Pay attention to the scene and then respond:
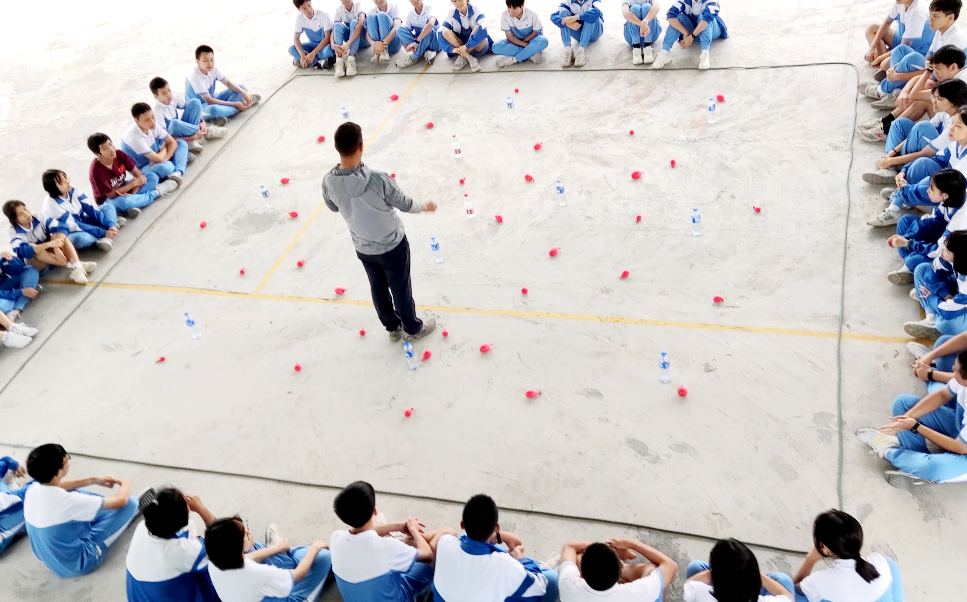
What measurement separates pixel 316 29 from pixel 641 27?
4.02m

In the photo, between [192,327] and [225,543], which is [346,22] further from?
[225,543]

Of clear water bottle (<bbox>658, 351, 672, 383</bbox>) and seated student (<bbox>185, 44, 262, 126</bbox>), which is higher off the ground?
seated student (<bbox>185, 44, 262, 126</bbox>)

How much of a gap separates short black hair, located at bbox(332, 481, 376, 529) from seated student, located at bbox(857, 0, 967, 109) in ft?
18.9

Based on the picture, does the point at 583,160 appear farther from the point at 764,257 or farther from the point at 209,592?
the point at 209,592

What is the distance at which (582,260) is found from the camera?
19.8ft

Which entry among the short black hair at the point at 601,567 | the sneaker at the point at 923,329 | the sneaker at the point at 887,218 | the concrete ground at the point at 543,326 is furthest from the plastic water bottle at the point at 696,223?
the short black hair at the point at 601,567

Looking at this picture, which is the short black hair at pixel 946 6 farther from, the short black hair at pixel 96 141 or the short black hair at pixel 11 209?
the short black hair at pixel 11 209

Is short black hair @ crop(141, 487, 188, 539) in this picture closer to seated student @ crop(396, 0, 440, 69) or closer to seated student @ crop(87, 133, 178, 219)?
seated student @ crop(87, 133, 178, 219)

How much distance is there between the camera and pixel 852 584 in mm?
3248

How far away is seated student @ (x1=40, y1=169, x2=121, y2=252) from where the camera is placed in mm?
6707

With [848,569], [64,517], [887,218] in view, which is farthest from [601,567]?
[887,218]

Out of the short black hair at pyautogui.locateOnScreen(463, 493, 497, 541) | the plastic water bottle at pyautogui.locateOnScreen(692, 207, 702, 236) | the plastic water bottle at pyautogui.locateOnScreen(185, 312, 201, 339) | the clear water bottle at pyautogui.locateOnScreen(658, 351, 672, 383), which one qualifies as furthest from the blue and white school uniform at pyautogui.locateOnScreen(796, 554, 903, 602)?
the plastic water bottle at pyautogui.locateOnScreen(185, 312, 201, 339)

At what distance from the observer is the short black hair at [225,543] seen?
11.4 feet

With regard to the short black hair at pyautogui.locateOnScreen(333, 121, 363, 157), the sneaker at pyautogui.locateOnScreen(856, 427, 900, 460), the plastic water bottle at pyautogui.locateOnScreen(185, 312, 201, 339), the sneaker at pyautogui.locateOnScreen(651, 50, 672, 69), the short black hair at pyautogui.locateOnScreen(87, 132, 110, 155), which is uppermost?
the short black hair at pyautogui.locateOnScreen(333, 121, 363, 157)
